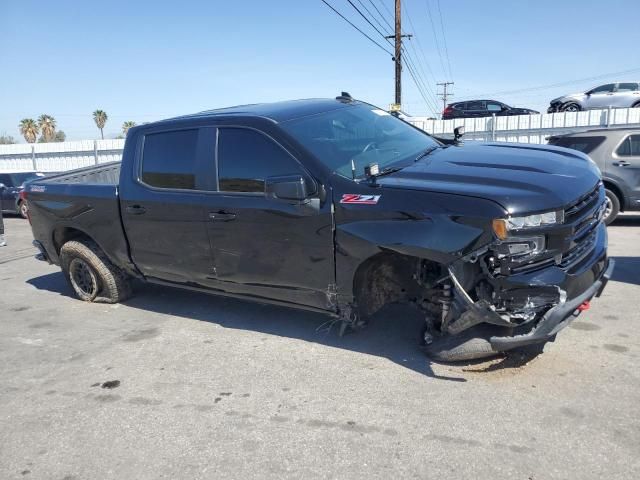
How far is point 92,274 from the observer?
18.7 feet

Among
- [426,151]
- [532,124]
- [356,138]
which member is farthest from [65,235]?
[532,124]

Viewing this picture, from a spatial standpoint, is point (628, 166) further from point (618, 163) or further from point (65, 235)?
point (65, 235)

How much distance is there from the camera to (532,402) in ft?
10.6

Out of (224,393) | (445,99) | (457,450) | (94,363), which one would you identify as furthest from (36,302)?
(445,99)

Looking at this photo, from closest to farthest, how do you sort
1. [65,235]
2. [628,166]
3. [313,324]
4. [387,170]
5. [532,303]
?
[532,303]
[387,170]
[313,324]
[65,235]
[628,166]

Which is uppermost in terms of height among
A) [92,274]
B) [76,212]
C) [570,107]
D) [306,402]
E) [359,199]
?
[570,107]

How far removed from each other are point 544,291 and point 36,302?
561 centimetres

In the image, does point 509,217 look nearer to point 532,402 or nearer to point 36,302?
point 532,402

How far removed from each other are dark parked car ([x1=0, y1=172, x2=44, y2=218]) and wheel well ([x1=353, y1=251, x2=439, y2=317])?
552 inches

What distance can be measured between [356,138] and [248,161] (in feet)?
3.04

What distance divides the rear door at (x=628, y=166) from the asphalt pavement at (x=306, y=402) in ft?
15.0

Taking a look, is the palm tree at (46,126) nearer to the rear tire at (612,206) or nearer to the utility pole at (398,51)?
the utility pole at (398,51)

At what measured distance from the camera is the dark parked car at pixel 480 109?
20741mm

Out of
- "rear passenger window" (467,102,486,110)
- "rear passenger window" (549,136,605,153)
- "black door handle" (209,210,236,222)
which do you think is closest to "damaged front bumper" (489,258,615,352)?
"black door handle" (209,210,236,222)
